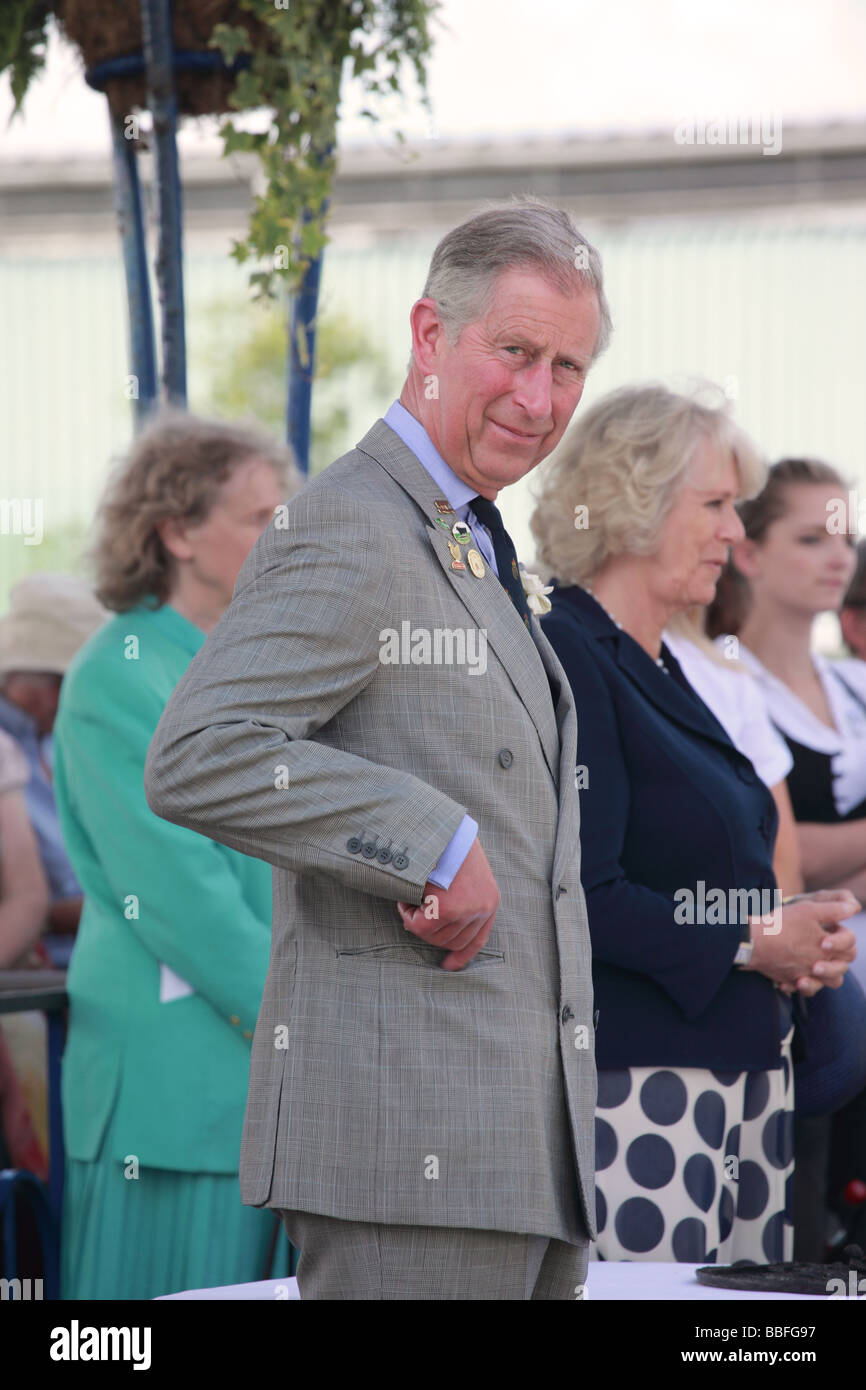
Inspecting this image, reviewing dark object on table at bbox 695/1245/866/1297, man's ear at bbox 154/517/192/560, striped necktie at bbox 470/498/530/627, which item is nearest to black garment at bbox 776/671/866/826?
man's ear at bbox 154/517/192/560

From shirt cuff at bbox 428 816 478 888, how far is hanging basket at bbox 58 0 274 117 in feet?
6.69

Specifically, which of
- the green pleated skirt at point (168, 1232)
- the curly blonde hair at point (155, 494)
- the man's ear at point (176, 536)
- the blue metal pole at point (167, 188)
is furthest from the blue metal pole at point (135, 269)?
the green pleated skirt at point (168, 1232)

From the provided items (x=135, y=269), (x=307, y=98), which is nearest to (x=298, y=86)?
(x=307, y=98)

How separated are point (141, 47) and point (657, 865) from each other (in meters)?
1.81

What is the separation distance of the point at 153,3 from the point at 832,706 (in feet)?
6.55

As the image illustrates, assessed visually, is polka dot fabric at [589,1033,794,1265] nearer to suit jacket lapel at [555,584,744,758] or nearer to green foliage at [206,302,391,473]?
suit jacket lapel at [555,584,744,758]

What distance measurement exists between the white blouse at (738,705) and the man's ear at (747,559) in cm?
42

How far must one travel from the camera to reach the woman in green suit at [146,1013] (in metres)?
2.54

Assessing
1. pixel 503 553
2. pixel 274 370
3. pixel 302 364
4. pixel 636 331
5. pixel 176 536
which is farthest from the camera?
pixel 274 370

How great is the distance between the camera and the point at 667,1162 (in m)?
2.31

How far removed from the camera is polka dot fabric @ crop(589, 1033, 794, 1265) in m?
2.30

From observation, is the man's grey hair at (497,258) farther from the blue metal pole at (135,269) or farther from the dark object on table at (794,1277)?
the blue metal pole at (135,269)

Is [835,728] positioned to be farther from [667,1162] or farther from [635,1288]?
[635,1288]

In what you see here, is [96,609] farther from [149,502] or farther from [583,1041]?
[583,1041]
